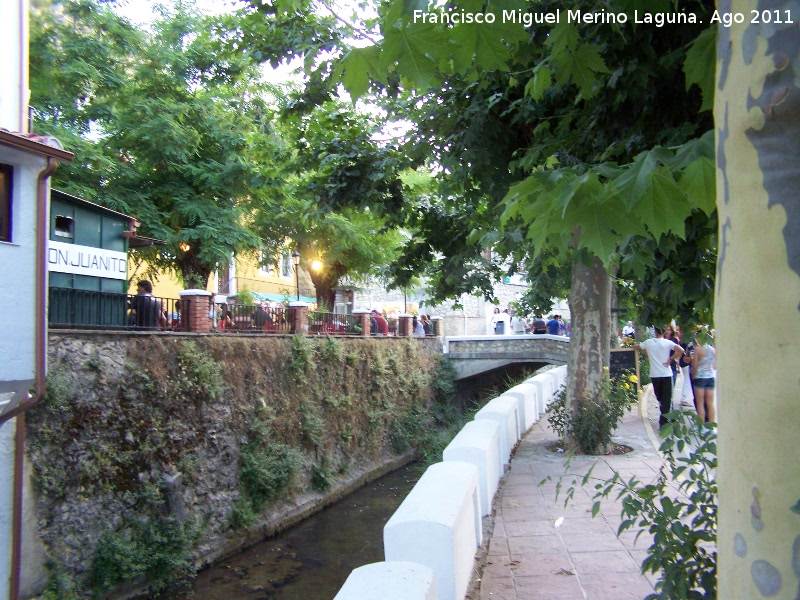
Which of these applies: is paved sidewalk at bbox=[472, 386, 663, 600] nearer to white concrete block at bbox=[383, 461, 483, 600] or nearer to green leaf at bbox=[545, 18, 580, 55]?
white concrete block at bbox=[383, 461, 483, 600]

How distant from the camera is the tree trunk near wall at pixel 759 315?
1547mm

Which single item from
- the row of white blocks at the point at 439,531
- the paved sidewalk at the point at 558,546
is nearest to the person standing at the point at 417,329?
the paved sidewalk at the point at 558,546

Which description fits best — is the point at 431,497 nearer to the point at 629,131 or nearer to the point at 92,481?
the point at 629,131

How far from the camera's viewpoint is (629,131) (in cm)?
565

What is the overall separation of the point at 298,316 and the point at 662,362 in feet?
31.3

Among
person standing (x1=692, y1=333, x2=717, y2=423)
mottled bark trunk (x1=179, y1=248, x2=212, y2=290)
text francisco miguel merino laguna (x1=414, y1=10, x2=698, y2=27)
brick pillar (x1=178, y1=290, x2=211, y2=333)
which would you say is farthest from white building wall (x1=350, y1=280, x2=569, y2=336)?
text francisco miguel merino laguna (x1=414, y1=10, x2=698, y2=27)

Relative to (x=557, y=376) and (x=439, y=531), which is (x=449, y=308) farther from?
(x=439, y=531)

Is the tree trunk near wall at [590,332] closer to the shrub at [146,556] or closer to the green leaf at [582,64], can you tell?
the green leaf at [582,64]

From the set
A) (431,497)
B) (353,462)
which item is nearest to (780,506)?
(431,497)

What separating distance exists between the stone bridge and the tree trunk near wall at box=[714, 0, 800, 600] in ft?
83.6

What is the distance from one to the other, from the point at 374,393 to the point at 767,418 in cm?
1941

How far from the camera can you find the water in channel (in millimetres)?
Answer: 11297

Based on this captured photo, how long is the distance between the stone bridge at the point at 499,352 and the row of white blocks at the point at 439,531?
1958 centimetres

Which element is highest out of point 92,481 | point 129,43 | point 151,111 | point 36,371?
point 129,43
